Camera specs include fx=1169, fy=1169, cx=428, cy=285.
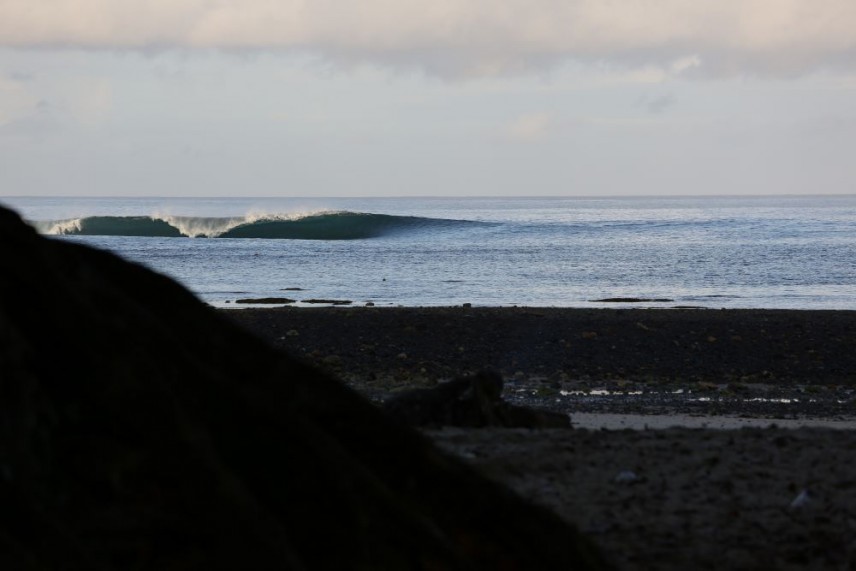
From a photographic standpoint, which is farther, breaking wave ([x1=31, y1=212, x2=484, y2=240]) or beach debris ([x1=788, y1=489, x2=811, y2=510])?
breaking wave ([x1=31, y1=212, x2=484, y2=240])

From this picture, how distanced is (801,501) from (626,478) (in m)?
0.98

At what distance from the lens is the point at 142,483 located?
2.92 m

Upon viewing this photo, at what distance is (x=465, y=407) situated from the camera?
848cm

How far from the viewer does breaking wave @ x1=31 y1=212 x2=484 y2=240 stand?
231 ft

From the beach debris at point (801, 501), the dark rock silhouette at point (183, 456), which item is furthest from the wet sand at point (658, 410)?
the dark rock silhouette at point (183, 456)

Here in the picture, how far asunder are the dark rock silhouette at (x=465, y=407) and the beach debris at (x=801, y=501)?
2.66m

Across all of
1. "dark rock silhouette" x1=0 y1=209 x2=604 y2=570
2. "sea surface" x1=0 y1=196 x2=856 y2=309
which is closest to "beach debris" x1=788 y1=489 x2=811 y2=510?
"dark rock silhouette" x1=0 y1=209 x2=604 y2=570

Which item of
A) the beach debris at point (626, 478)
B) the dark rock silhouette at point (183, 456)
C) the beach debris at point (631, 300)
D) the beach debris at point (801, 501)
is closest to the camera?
the dark rock silhouette at point (183, 456)

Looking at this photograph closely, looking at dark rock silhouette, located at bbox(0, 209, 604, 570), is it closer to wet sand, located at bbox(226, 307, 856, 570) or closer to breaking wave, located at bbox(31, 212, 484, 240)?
wet sand, located at bbox(226, 307, 856, 570)

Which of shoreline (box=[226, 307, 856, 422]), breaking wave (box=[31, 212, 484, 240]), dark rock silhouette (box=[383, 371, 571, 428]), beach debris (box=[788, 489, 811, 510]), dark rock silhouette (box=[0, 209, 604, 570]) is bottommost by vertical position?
shoreline (box=[226, 307, 856, 422])

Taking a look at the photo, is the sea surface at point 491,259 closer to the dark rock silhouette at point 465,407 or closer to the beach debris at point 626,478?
the dark rock silhouette at point 465,407

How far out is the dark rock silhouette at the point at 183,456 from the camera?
283cm

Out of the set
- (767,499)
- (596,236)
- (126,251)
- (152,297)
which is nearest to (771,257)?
(596,236)

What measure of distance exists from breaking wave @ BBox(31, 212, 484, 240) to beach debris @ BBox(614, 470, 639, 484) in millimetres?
61756
